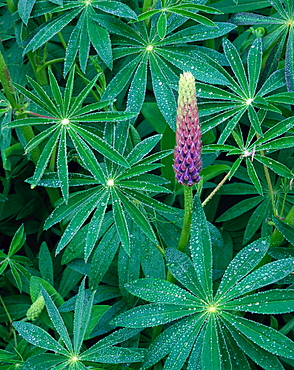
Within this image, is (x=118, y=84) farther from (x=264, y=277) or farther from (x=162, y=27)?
(x=264, y=277)

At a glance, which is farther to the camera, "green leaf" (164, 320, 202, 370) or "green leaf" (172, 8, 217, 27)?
"green leaf" (172, 8, 217, 27)

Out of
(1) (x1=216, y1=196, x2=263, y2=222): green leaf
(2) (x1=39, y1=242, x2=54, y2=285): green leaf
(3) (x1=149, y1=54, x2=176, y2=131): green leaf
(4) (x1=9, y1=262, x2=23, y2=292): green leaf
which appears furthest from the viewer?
(1) (x1=216, y1=196, x2=263, y2=222): green leaf

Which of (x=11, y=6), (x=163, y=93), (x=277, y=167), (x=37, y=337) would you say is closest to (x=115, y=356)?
(x=37, y=337)

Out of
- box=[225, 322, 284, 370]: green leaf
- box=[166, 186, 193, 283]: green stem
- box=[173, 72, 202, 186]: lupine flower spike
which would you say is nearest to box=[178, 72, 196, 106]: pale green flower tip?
box=[173, 72, 202, 186]: lupine flower spike

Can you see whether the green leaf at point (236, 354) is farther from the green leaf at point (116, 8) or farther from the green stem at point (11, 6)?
the green stem at point (11, 6)

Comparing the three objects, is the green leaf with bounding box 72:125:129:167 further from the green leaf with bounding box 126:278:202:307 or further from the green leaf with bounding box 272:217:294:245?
the green leaf with bounding box 272:217:294:245

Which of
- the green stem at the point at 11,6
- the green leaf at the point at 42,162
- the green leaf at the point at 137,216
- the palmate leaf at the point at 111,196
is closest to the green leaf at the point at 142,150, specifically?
the palmate leaf at the point at 111,196
